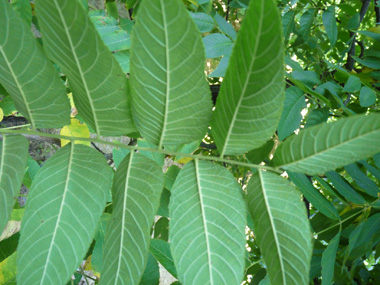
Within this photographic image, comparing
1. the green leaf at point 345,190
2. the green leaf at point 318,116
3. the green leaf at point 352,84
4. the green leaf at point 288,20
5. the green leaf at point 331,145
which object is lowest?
the green leaf at point 345,190

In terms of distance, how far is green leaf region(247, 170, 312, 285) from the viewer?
1.01 ft

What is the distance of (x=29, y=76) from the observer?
12.2 inches

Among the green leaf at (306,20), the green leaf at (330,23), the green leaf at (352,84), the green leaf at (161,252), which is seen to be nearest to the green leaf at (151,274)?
the green leaf at (161,252)

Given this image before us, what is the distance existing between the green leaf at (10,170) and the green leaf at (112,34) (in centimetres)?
46

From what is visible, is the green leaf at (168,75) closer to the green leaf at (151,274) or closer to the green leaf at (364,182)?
the green leaf at (151,274)

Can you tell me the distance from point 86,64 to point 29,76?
62 mm

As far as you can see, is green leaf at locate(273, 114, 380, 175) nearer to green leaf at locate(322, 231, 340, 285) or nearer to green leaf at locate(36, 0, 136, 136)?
green leaf at locate(36, 0, 136, 136)

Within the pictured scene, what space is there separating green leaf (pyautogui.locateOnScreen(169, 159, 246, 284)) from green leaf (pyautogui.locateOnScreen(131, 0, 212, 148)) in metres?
0.06

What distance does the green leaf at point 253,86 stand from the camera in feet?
0.77

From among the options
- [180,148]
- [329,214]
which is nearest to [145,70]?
[180,148]

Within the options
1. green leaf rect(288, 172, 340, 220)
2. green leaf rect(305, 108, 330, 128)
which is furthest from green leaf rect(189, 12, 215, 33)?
green leaf rect(288, 172, 340, 220)

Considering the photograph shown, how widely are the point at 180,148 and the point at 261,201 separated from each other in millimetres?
420

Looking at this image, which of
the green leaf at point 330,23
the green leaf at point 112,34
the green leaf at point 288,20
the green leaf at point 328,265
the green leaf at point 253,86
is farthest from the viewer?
the green leaf at point 288,20

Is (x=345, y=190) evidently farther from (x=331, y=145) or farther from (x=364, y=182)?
(x=331, y=145)
